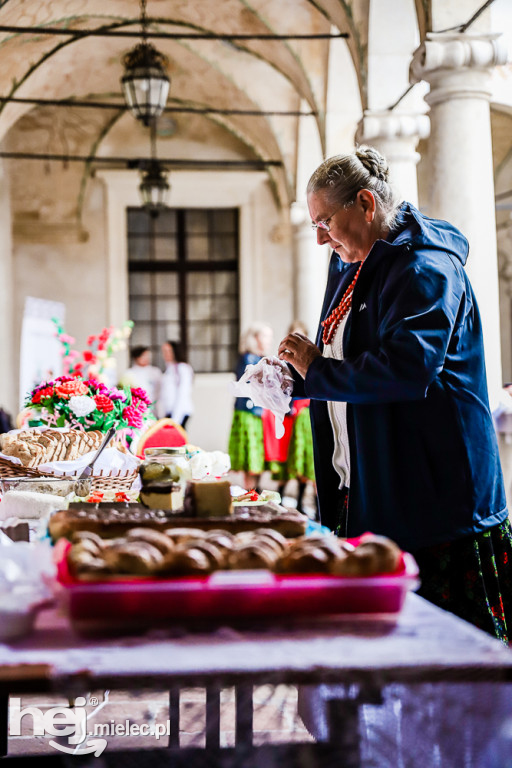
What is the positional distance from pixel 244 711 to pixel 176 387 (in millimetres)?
10772

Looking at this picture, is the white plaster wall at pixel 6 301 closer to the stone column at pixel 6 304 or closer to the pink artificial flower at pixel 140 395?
the stone column at pixel 6 304

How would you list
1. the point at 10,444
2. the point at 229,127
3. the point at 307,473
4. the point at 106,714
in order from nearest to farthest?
1. the point at 106,714
2. the point at 10,444
3. the point at 307,473
4. the point at 229,127

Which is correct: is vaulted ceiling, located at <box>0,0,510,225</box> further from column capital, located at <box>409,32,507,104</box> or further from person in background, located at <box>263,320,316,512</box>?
person in background, located at <box>263,320,316,512</box>

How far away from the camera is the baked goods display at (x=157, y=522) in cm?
166

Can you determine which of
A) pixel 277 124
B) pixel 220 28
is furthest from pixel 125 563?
pixel 277 124

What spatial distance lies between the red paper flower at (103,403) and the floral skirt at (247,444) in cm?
626

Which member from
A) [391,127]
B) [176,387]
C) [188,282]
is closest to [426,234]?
[391,127]

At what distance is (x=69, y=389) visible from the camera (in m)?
3.94

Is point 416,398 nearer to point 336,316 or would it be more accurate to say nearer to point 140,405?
point 336,316

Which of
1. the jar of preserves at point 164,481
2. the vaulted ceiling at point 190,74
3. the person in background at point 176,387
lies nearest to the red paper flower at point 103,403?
the jar of preserves at point 164,481

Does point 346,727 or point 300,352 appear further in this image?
point 300,352

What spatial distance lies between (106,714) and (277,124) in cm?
1156

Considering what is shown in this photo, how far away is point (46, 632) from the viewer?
4.33 ft

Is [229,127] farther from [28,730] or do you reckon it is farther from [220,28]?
[28,730]
